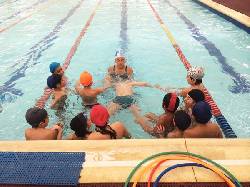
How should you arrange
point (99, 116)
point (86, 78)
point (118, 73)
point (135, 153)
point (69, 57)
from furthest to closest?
point (69, 57) < point (118, 73) < point (86, 78) < point (99, 116) < point (135, 153)

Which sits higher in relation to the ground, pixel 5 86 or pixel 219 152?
pixel 219 152

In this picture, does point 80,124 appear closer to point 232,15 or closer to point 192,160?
point 192,160

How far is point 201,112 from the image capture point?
3.25 m

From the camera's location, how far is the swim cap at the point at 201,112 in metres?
3.23

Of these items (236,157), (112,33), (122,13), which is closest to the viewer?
(236,157)

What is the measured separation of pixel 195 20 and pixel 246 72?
4.68 m

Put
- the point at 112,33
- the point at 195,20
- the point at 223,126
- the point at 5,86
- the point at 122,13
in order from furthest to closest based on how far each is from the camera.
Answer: the point at 122,13
the point at 195,20
the point at 112,33
the point at 5,86
the point at 223,126

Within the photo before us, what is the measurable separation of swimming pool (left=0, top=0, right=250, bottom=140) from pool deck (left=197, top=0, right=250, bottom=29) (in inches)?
11.0

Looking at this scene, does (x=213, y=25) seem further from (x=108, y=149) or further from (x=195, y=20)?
(x=108, y=149)

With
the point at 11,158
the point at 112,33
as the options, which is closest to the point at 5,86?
the point at 11,158

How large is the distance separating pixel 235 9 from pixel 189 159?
9542mm

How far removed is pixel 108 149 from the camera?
9.36 feet

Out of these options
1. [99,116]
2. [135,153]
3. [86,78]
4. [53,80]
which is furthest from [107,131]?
[53,80]

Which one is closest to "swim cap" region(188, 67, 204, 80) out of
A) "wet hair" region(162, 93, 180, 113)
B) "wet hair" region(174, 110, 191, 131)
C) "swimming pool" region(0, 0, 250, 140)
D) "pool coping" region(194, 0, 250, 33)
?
"wet hair" region(162, 93, 180, 113)
